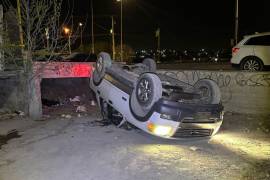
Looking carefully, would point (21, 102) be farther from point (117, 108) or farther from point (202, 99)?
point (202, 99)

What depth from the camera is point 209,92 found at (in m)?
8.71

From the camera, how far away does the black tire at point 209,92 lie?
28.1 feet

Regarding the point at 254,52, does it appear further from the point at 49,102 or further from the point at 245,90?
the point at 49,102

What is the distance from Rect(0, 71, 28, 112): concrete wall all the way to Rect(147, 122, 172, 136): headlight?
5296 mm

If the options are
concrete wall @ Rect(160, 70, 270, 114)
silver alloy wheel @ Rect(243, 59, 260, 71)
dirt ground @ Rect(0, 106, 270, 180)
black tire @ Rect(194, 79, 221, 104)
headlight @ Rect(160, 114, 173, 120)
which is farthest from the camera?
silver alloy wheel @ Rect(243, 59, 260, 71)

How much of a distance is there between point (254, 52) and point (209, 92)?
6305 millimetres

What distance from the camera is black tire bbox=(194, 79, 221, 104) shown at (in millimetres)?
8555

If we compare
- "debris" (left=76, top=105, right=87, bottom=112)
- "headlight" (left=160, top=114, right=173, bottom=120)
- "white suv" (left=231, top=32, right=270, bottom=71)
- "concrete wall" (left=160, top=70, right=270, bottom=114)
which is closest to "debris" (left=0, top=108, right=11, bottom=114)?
"debris" (left=76, top=105, right=87, bottom=112)

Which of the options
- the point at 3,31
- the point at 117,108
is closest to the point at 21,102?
the point at 3,31

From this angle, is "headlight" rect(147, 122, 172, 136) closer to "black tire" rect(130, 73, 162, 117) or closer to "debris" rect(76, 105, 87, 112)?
"black tire" rect(130, 73, 162, 117)

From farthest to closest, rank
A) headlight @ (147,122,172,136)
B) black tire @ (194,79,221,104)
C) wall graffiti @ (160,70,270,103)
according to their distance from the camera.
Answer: wall graffiti @ (160,70,270,103), black tire @ (194,79,221,104), headlight @ (147,122,172,136)

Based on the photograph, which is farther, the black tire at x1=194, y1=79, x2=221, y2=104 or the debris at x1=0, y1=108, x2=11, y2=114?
the debris at x1=0, y1=108, x2=11, y2=114

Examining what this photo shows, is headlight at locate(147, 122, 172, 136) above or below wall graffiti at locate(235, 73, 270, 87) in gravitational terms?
below

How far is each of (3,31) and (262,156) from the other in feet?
28.9
